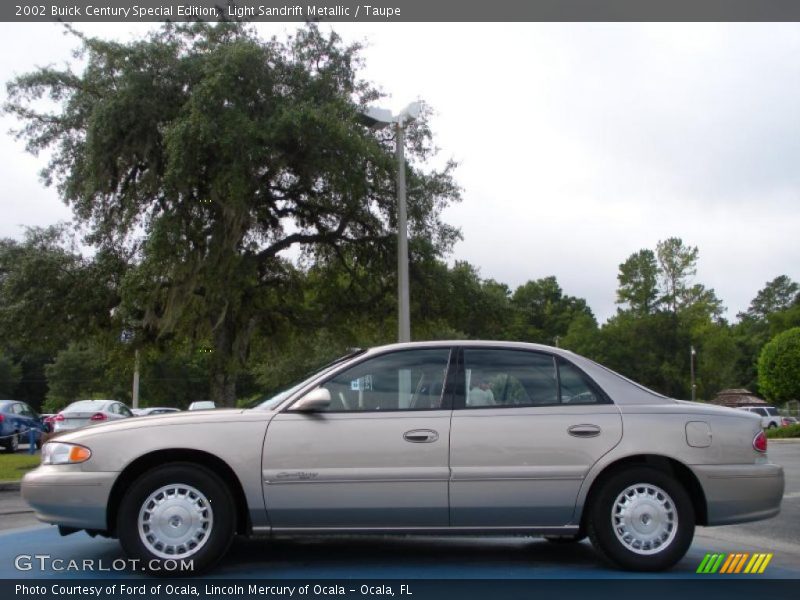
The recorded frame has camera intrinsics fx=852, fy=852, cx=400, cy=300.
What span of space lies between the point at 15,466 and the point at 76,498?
12.0m

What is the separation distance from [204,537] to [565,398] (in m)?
2.64

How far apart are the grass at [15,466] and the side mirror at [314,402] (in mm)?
9461

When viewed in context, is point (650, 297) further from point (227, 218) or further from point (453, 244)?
point (227, 218)

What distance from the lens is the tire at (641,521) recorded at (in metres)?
5.77

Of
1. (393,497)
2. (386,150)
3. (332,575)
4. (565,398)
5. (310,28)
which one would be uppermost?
(310,28)

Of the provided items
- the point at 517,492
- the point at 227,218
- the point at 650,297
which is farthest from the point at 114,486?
the point at 650,297

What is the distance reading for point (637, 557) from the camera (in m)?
5.78

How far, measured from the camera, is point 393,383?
6.07 meters

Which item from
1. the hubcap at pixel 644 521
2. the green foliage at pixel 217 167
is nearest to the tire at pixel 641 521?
the hubcap at pixel 644 521

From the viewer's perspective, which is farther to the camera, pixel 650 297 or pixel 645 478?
pixel 650 297

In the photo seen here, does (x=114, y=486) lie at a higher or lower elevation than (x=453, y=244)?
lower

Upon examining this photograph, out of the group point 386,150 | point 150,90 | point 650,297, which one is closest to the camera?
point 150,90

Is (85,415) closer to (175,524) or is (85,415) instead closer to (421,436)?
(175,524)

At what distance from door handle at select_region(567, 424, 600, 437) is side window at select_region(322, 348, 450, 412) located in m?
0.93
